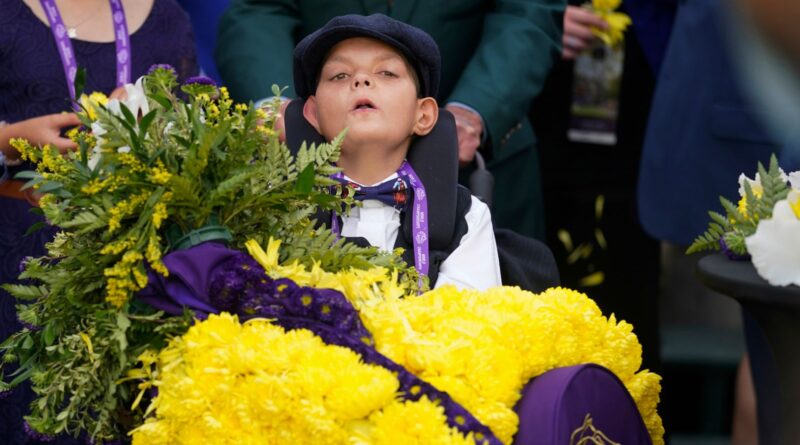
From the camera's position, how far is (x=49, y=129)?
3.28m

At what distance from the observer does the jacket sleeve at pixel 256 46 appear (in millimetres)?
3855

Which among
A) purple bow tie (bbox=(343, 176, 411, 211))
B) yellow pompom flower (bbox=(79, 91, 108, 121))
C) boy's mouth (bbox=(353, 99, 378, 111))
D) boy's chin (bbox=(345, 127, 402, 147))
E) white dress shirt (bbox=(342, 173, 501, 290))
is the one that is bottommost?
white dress shirt (bbox=(342, 173, 501, 290))

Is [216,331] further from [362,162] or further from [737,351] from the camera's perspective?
[737,351]

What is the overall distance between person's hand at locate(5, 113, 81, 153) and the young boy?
0.60m

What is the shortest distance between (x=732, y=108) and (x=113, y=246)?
7.25 feet

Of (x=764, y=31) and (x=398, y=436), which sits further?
(x=398, y=436)

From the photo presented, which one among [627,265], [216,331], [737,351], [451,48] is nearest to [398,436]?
[216,331]

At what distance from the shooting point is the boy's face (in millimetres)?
3051

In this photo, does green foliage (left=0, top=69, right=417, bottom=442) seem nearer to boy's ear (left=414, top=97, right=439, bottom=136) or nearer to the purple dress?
boy's ear (left=414, top=97, right=439, bottom=136)

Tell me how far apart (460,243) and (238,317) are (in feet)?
2.82

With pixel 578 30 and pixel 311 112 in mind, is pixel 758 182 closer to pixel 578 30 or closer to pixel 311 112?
pixel 311 112

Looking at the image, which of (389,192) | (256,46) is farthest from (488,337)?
(256,46)

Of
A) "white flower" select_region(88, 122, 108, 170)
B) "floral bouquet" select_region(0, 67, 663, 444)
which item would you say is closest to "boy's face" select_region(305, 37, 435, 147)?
"floral bouquet" select_region(0, 67, 663, 444)

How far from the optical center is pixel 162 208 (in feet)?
7.84
